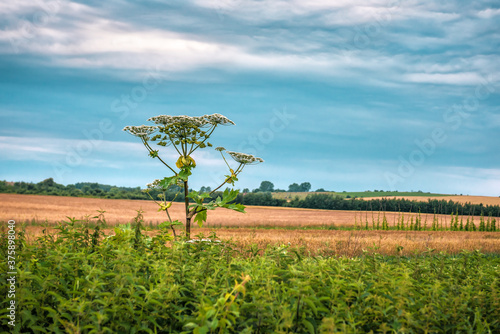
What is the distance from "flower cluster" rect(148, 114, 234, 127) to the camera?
8.91m

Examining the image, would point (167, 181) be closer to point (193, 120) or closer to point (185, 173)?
point (185, 173)

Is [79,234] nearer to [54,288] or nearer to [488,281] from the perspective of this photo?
[54,288]

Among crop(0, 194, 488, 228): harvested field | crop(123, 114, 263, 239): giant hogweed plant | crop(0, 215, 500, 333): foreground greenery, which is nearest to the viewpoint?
crop(0, 215, 500, 333): foreground greenery

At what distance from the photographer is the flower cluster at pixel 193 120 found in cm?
891

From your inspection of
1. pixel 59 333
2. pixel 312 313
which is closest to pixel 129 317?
pixel 59 333

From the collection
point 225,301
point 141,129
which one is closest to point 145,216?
point 141,129

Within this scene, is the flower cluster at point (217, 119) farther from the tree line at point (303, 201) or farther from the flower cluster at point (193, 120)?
the tree line at point (303, 201)

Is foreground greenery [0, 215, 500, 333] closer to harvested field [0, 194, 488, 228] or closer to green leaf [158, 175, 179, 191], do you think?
green leaf [158, 175, 179, 191]

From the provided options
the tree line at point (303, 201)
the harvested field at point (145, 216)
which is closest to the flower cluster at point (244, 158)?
the harvested field at point (145, 216)

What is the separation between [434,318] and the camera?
146 inches

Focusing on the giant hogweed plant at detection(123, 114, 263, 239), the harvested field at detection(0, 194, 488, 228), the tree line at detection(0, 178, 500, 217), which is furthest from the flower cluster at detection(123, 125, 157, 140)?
the tree line at detection(0, 178, 500, 217)

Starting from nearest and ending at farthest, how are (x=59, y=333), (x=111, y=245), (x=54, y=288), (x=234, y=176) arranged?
(x=59, y=333) → (x=54, y=288) → (x=111, y=245) → (x=234, y=176)

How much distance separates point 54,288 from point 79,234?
164cm

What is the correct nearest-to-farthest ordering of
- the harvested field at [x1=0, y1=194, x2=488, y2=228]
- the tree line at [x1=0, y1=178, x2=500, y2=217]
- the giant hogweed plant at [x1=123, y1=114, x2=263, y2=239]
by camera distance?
the giant hogweed plant at [x1=123, y1=114, x2=263, y2=239], the harvested field at [x1=0, y1=194, x2=488, y2=228], the tree line at [x1=0, y1=178, x2=500, y2=217]
